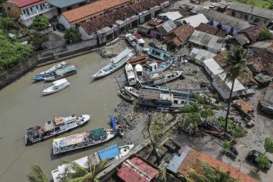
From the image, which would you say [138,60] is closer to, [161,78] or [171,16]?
[161,78]

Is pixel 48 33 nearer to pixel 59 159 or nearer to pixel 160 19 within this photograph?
pixel 160 19

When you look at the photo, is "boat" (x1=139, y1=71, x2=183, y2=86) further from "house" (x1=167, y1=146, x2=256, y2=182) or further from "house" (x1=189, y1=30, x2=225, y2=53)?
"house" (x1=167, y1=146, x2=256, y2=182)

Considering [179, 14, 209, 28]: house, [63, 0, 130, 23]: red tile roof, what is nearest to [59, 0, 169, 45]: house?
[63, 0, 130, 23]: red tile roof

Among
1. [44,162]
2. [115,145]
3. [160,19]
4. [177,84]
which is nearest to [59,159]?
[44,162]

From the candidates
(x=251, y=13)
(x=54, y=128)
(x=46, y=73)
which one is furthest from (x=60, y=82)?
(x=251, y=13)

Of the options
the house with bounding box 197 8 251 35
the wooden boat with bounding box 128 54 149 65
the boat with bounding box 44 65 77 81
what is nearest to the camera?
the boat with bounding box 44 65 77 81
